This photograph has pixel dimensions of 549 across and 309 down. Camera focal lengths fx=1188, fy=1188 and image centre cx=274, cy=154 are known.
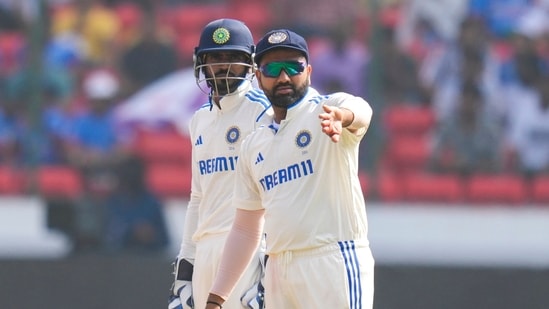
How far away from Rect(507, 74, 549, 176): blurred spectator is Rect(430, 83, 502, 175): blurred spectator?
117 millimetres

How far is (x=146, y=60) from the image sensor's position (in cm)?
870

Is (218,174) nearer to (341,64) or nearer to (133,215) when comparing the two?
(341,64)

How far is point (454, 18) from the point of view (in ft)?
27.8

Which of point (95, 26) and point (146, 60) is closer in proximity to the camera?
point (146, 60)

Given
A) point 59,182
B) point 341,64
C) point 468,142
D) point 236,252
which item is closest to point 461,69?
point 468,142

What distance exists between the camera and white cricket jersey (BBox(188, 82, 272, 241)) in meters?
4.93

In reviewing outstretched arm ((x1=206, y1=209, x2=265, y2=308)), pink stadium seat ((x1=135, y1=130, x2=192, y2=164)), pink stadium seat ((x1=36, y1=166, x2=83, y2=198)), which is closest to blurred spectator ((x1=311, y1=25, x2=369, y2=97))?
pink stadium seat ((x1=135, y1=130, x2=192, y2=164))

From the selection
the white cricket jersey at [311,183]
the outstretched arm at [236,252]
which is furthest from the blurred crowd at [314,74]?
the white cricket jersey at [311,183]

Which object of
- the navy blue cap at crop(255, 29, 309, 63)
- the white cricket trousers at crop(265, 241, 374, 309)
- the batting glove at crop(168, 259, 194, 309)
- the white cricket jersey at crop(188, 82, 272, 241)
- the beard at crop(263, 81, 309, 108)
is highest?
the navy blue cap at crop(255, 29, 309, 63)

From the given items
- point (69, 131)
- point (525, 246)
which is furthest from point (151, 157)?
point (525, 246)

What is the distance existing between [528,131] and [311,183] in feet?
14.9

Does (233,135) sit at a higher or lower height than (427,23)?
lower

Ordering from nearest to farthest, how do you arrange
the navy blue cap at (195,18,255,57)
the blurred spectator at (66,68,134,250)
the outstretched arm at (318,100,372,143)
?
the outstretched arm at (318,100,372,143) < the navy blue cap at (195,18,255,57) < the blurred spectator at (66,68,134,250)

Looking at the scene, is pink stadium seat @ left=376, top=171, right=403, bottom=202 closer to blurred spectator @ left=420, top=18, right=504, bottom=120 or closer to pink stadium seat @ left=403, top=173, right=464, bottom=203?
pink stadium seat @ left=403, top=173, right=464, bottom=203
